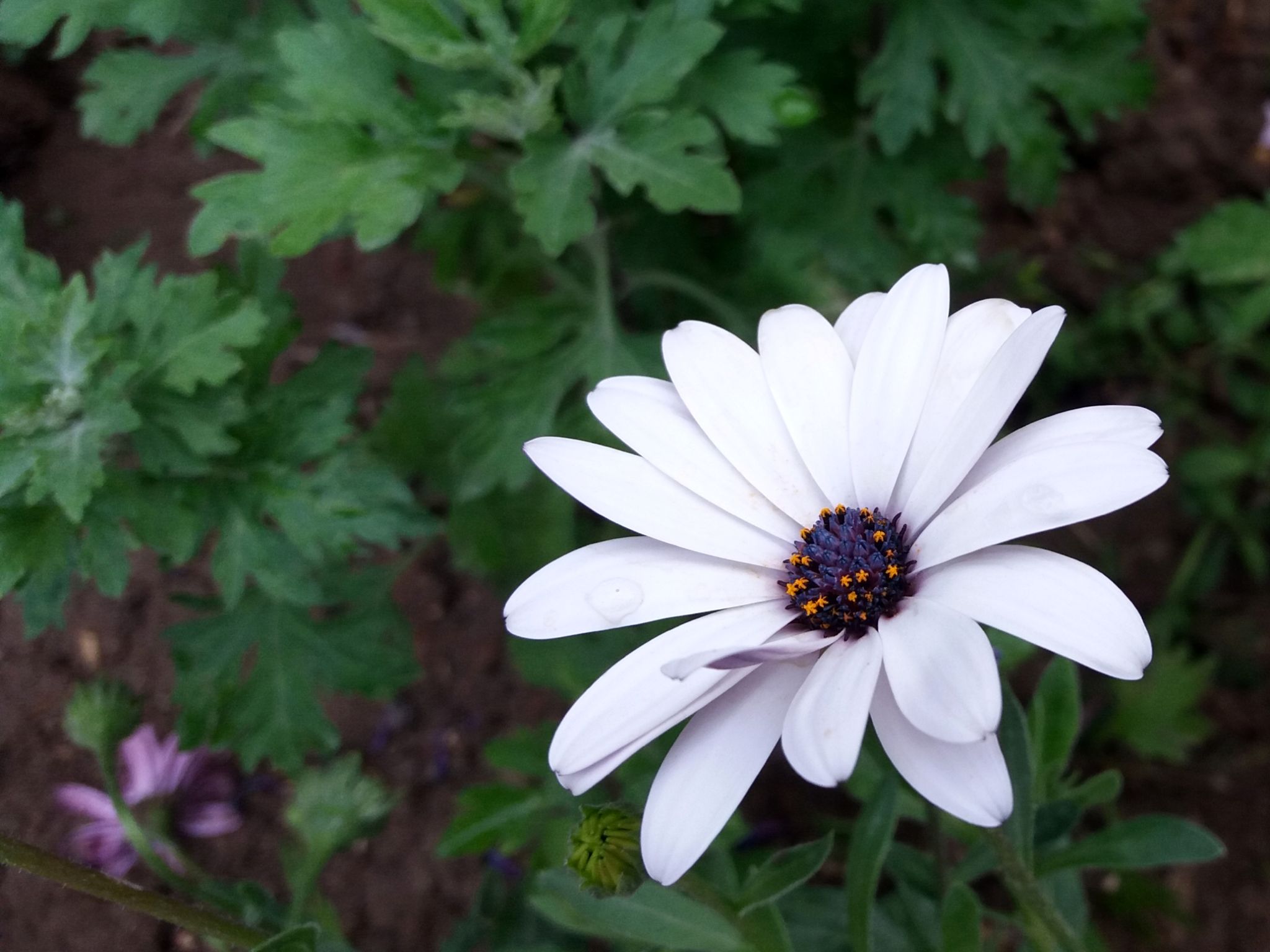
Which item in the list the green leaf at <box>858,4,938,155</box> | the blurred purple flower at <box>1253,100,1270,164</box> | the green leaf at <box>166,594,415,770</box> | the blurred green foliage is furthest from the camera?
the blurred purple flower at <box>1253,100,1270,164</box>

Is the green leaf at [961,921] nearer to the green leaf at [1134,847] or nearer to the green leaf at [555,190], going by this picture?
the green leaf at [1134,847]

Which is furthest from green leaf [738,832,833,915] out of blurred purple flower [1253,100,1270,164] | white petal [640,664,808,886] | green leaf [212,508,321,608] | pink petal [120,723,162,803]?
blurred purple flower [1253,100,1270,164]

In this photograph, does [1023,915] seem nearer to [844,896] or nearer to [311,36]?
[844,896]

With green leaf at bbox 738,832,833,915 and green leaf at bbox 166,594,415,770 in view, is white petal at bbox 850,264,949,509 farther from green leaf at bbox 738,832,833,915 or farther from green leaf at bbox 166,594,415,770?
green leaf at bbox 166,594,415,770

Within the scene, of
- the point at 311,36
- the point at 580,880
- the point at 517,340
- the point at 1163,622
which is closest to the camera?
the point at 580,880

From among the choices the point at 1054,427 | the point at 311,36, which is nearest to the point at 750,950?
the point at 1054,427

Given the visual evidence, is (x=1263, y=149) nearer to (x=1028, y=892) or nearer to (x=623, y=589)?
(x=1028, y=892)
